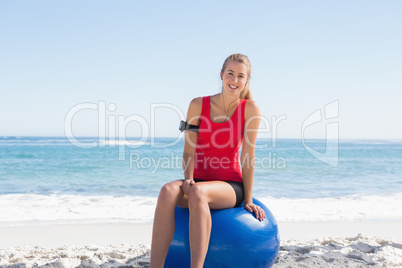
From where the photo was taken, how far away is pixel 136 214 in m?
6.60

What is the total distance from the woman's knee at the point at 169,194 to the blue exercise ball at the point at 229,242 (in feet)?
0.59

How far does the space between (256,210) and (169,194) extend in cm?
73

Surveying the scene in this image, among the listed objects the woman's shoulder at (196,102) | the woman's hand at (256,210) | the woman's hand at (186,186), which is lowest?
the woman's hand at (256,210)

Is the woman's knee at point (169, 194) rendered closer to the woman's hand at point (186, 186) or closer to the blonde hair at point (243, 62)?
the woman's hand at point (186, 186)

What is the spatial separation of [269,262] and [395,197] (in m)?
7.14

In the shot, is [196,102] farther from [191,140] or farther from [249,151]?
[249,151]

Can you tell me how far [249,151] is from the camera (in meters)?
3.13

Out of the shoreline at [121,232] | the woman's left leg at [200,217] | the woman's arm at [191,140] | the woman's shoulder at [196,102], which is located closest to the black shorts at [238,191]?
the woman's left leg at [200,217]

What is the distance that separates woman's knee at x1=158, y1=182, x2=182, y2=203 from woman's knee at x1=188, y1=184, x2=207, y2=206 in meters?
0.12

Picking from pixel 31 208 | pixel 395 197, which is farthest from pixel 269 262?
pixel 395 197

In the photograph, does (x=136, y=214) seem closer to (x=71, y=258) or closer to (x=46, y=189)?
(x=71, y=258)

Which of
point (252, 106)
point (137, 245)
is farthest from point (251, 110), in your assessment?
point (137, 245)

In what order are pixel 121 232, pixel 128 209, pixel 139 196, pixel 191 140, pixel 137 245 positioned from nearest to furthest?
pixel 191 140 < pixel 137 245 < pixel 121 232 < pixel 128 209 < pixel 139 196

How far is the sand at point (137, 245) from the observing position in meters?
3.72
